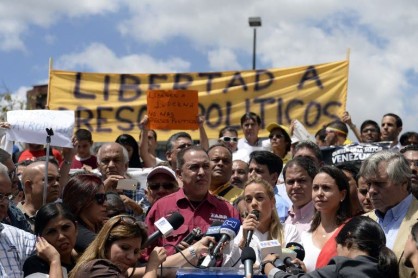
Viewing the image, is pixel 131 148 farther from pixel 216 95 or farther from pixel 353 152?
pixel 216 95

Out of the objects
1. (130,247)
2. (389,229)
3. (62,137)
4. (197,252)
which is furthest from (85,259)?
(62,137)

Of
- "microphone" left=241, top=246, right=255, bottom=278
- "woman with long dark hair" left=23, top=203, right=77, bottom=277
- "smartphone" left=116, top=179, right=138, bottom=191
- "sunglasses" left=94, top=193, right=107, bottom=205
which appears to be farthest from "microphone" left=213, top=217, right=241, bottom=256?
"smartphone" left=116, top=179, right=138, bottom=191

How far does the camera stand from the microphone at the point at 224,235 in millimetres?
4956

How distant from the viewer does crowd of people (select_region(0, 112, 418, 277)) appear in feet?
16.7

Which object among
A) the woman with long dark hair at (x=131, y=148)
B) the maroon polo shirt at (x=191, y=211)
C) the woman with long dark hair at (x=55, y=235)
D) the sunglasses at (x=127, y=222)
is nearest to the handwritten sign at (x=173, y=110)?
the woman with long dark hair at (x=131, y=148)

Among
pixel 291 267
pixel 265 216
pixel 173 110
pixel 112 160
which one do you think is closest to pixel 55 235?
pixel 291 267

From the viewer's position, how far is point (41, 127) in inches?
326

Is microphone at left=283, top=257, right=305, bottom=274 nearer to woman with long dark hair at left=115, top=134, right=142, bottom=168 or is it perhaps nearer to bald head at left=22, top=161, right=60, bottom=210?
bald head at left=22, top=161, right=60, bottom=210

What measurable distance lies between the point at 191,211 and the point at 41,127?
2.33 m

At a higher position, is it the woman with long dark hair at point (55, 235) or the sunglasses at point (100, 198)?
the sunglasses at point (100, 198)

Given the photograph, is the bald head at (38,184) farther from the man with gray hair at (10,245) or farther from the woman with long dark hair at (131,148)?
the woman with long dark hair at (131,148)

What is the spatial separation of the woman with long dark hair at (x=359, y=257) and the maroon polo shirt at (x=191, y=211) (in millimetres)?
1315

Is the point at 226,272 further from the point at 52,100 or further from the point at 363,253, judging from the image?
the point at 52,100

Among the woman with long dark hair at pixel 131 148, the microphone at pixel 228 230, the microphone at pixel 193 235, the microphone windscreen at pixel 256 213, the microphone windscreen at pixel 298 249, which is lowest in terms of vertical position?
the microphone windscreen at pixel 298 249
